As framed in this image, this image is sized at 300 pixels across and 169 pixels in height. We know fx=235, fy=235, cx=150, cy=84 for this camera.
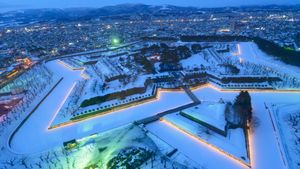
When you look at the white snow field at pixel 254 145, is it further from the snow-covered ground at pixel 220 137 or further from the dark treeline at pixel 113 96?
the dark treeline at pixel 113 96

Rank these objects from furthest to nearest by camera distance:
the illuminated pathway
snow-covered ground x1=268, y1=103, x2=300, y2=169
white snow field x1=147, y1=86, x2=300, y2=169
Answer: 1. the illuminated pathway
2. snow-covered ground x1=268, y1=103, x2=300, y2=169
3. white snow field x1=147, y1=86, x2=300, y2=169

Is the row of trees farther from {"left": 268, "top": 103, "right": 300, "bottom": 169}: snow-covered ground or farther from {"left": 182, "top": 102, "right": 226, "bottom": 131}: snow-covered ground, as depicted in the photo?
{"left": 268, "top": 103, "right": 300, "bottom": 169}: snow-covered ground

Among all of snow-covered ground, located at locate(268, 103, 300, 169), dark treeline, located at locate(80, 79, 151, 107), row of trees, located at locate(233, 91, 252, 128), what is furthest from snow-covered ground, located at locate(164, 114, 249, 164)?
dark treeline, located at locate(80, 79, 151, 107)

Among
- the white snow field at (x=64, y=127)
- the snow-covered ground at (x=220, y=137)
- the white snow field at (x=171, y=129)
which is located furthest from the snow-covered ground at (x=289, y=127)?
the white snow field at (x=64, y=127)

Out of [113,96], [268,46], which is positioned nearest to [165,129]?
[113,96]

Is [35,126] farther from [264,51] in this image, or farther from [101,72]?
[264,51]

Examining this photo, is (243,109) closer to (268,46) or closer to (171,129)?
(171,129)

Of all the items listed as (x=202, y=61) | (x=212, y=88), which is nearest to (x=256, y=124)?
(x=212, y=88)
